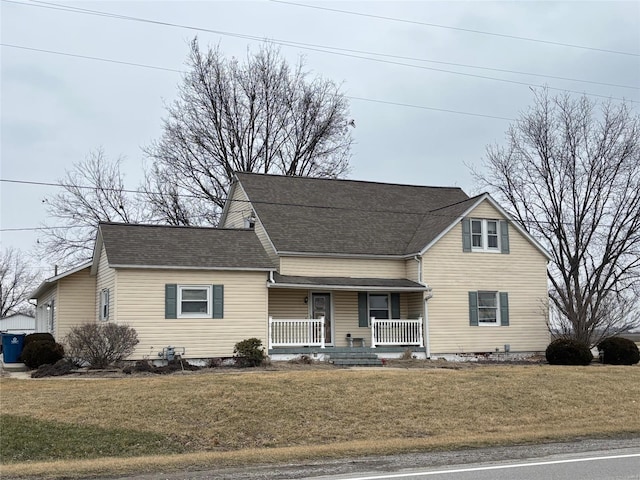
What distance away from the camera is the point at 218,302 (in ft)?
80.4

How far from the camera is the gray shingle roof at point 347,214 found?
1107 inches

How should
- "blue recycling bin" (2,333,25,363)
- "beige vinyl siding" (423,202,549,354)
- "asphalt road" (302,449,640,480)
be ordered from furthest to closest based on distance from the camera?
"beige vinyl siding" (423,202,549,354)
"blue recycling bin" (2,333,25,363)
"asphalt road" (302,449,640,480)

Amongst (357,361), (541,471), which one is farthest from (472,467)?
(357,361)

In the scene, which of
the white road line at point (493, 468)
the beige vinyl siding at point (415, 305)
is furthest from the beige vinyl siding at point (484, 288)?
the white road line at point (493, 468)

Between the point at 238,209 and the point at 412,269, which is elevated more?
the point at 238,209

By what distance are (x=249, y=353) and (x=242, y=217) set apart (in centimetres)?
918

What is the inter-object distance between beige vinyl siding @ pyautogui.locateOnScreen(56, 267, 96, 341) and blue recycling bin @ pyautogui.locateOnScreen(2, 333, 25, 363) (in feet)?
4.93

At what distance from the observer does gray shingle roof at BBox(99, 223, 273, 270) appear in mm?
23641

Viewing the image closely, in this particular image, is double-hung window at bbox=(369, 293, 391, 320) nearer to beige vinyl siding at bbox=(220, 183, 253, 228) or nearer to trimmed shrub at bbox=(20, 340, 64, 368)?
beige vinyl siding at bbox=(220, 183, 253, 228)

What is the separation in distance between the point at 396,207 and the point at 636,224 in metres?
10.2

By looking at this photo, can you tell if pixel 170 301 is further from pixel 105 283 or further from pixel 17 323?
pixel 17 323

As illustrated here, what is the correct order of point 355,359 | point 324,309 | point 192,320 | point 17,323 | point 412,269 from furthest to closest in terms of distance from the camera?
point 17,323
point 412,269
point 324,309
point 355,359
point 192,320

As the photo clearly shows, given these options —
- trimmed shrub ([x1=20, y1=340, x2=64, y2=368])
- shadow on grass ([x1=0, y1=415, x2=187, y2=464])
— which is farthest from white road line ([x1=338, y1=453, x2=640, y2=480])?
trimmed shrub ([x1=20, y1=340, x2=64, y2=368])

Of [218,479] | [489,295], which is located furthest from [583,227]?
[218,479]
